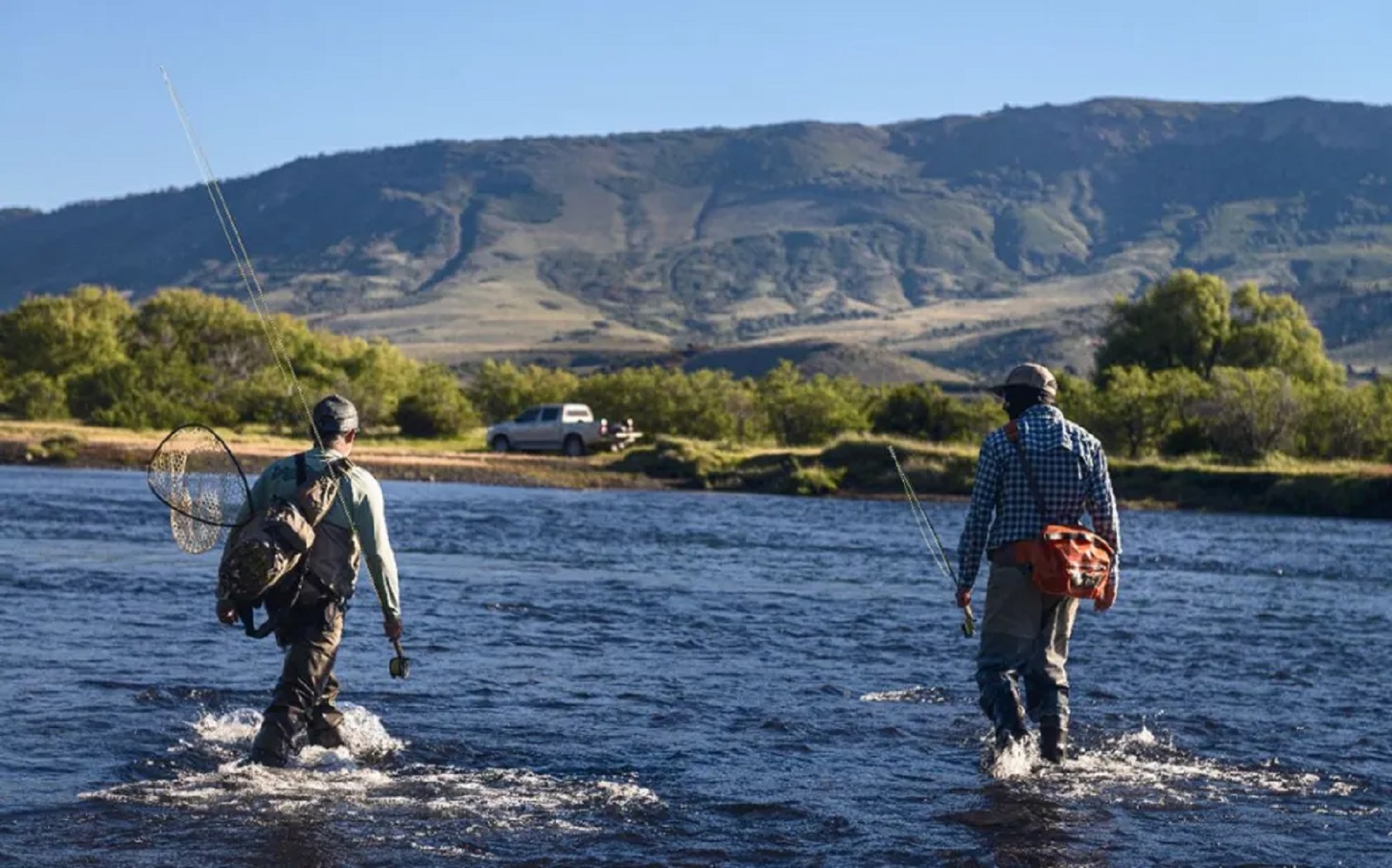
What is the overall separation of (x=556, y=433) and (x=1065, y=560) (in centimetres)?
5000

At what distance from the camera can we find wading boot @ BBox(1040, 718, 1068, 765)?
36.4ft

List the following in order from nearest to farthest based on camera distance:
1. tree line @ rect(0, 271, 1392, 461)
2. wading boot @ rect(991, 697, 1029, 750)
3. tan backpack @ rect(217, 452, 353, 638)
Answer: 1. tan backpack @ rect(217, 452, 353, 638)
2. wading boot @ rect(991, 697, 1029, 750)
3. tree line @ rect(0, 271, 1392, 461)

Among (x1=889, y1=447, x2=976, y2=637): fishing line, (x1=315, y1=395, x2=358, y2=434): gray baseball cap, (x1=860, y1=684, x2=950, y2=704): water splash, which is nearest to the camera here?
(x1=315, y1=395, x2=358, y2=434): gray baseball cap

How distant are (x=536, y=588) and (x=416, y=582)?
144 centimetres

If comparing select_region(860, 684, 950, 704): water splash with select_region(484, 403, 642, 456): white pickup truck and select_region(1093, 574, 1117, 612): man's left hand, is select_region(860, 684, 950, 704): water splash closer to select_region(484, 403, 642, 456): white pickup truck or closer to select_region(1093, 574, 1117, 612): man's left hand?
select_region(1093, 574, 1117, 612): man's left hand

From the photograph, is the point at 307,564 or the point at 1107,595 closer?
the point at 307,564

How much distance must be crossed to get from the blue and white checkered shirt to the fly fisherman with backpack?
338 cm

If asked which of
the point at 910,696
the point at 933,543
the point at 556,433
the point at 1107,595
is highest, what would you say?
the point at 1107,595

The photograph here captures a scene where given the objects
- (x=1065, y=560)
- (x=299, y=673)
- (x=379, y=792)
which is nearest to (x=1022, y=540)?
(x=1065, y=560)

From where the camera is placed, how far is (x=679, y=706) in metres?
13.3

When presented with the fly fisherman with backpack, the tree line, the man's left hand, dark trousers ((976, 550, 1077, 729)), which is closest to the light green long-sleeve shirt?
the fly fisherman with backpack

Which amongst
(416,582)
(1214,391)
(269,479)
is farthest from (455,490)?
(269,479)

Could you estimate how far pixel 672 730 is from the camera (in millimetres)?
12305

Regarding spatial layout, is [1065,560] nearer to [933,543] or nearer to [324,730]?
[324,730]
